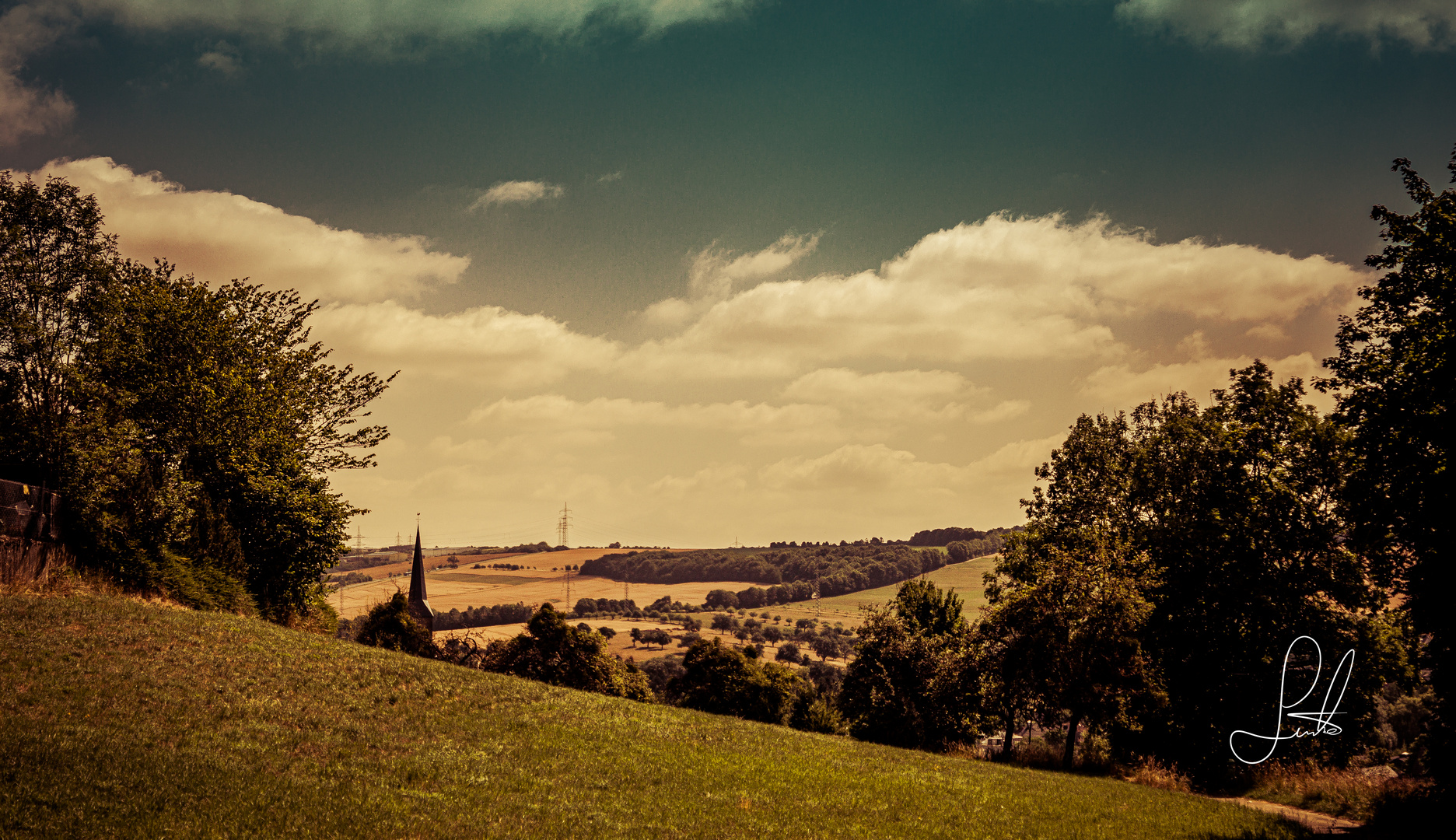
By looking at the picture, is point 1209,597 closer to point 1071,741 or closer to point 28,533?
point 1071,741

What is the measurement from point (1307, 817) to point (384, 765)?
21643 millimetres

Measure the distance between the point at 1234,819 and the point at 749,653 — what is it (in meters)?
45.0

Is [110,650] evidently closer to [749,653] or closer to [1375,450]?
[1375,450]

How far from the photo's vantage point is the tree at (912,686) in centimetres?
3497

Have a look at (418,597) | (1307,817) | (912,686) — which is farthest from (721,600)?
(1307,817)

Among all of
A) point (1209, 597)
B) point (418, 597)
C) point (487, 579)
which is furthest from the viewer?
point (487, 579)

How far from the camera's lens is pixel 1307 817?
17562 mm

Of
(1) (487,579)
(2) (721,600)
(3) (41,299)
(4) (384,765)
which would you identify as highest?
(3) (41,299)

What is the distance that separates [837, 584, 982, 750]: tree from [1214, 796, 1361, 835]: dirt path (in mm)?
14080

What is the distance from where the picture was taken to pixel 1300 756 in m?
29.9

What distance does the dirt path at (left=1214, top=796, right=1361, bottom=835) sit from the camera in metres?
15.9

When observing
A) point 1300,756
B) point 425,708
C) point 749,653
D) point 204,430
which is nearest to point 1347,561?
point 1300,756
